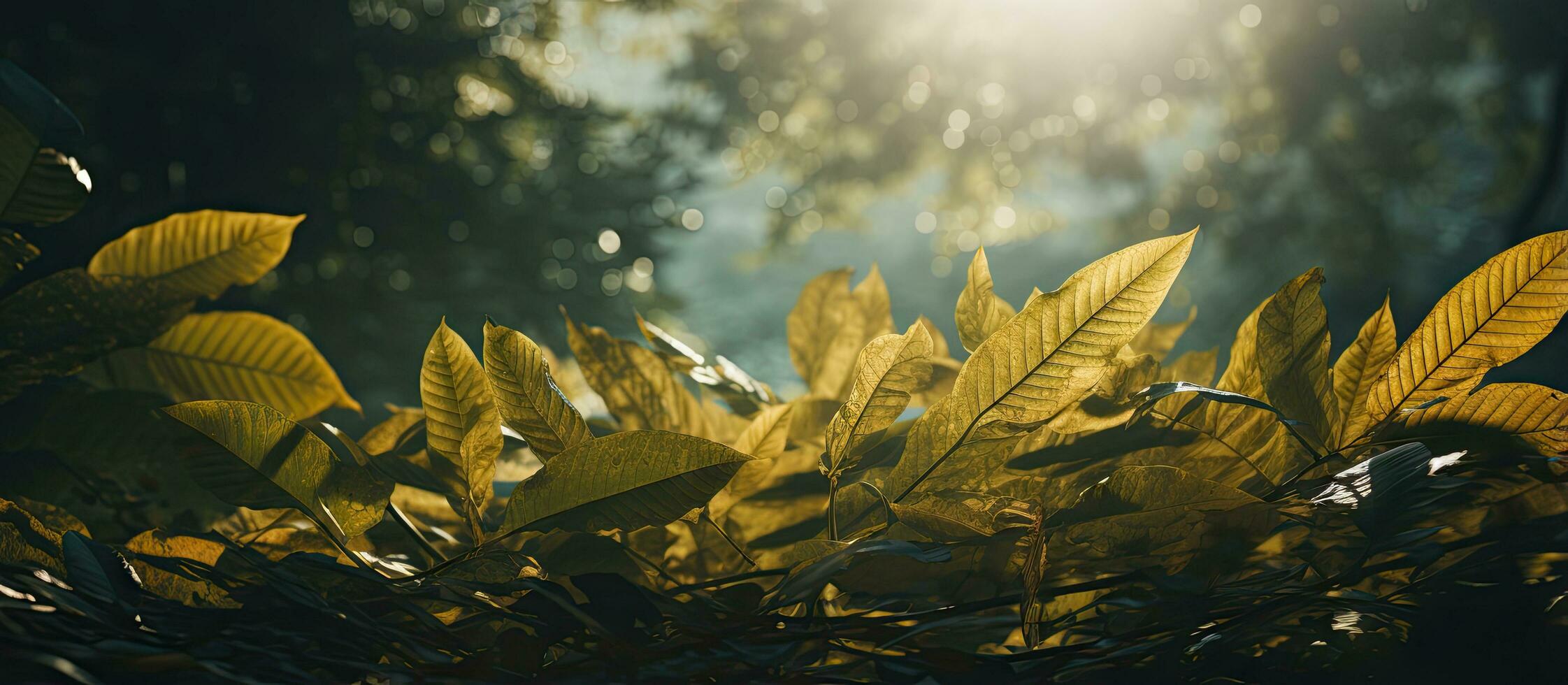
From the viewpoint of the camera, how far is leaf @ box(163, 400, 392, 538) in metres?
0.10

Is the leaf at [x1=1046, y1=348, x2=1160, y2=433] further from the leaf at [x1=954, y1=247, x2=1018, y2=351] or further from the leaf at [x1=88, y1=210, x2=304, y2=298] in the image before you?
the leaf at [x1=88, y1=210, x2=304, y2=298]

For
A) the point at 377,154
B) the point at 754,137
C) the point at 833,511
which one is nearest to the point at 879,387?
the point at 833,511

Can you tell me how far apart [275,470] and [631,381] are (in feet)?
0.20

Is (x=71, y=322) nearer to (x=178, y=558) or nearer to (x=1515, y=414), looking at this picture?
(x=178, y=558)

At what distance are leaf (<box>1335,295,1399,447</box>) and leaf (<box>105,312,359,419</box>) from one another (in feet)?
0.55

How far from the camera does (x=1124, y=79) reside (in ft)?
8.73

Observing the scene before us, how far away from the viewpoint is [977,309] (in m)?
0.13

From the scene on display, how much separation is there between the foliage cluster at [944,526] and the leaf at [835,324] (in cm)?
4

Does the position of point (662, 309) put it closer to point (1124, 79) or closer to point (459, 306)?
point (459, 306)

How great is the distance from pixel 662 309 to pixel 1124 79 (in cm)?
158

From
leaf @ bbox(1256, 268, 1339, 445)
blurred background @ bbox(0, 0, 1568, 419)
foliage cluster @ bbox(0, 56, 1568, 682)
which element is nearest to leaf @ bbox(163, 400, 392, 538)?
foliage cluster @ bbox(0, 56, 1568, 682)

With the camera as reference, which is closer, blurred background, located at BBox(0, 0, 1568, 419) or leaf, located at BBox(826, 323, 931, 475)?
leaf, located at BBox(826, 323, 931, 475)

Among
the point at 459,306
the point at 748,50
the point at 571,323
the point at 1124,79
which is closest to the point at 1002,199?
the point at 1124,79

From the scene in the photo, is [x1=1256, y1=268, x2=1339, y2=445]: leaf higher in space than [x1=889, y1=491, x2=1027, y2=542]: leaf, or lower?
higher
